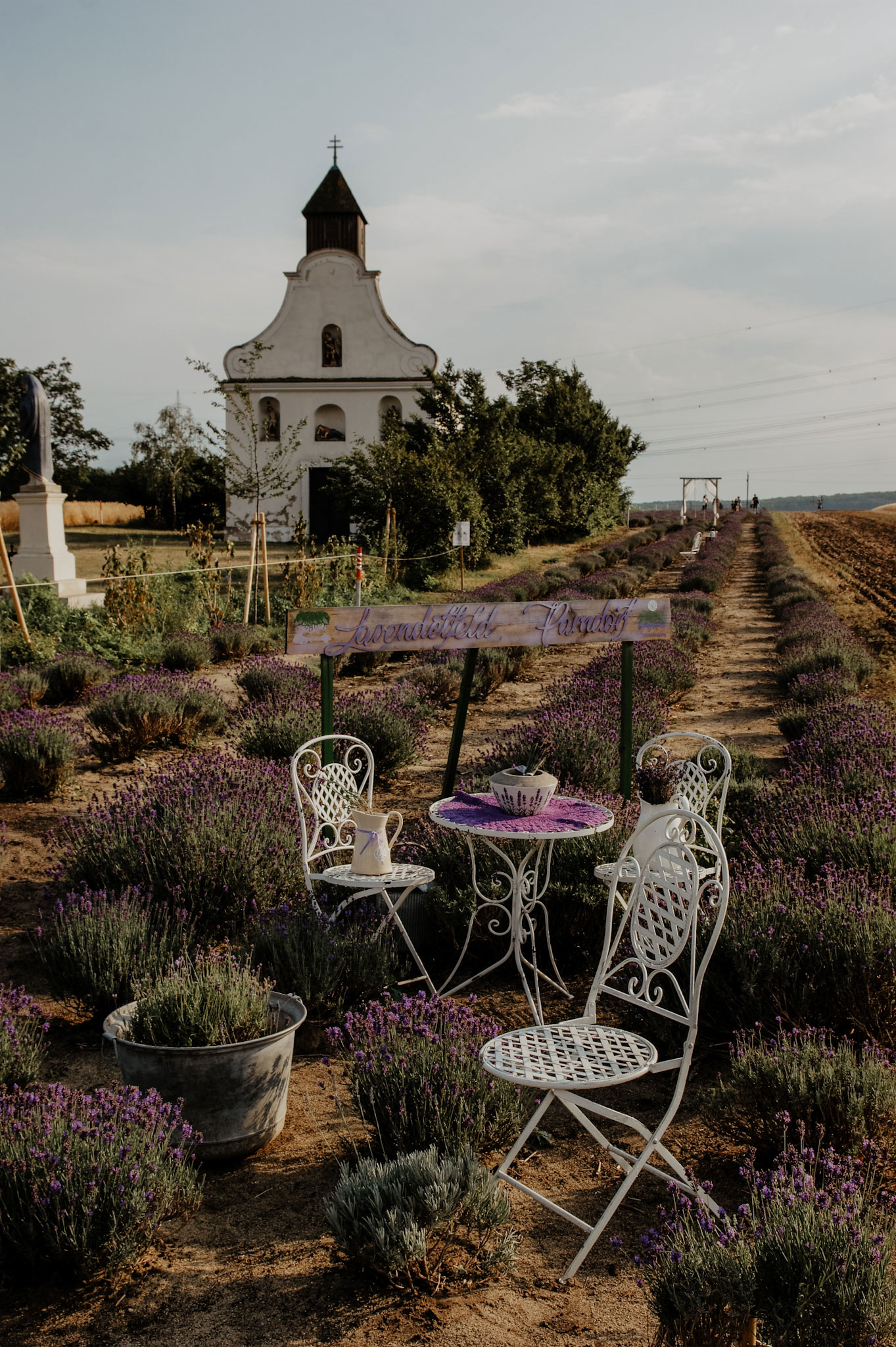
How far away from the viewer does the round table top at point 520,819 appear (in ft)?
11.6

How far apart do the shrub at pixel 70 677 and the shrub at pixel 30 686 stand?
112 mm

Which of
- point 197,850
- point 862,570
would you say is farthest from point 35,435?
point 862,570

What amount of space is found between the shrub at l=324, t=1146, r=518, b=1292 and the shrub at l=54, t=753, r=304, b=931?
1.89m

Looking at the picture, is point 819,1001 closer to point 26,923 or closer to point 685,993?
point 685,993

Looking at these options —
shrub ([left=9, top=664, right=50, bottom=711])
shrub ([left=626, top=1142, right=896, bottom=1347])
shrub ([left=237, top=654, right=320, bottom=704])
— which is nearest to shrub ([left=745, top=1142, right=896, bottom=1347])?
shrub ([left=626, top=1142, right=896, bottom=1347])

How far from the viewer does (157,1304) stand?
243cm

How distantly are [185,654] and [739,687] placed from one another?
21.2 feet

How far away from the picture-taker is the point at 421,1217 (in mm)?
2416

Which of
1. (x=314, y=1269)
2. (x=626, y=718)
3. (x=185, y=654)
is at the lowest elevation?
(x=314, y=1269)

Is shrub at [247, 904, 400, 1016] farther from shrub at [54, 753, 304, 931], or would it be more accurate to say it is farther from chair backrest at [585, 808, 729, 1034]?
chair backrest at [585, 808, 729, 1034]

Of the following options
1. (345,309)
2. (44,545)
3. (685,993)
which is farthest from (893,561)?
(685,993)

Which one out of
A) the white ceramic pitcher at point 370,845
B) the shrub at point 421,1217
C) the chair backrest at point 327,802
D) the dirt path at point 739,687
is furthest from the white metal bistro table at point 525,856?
the dirt path at point 739,687

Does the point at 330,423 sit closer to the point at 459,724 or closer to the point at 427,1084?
the point at 459,724

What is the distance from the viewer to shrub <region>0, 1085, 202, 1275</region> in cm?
239
